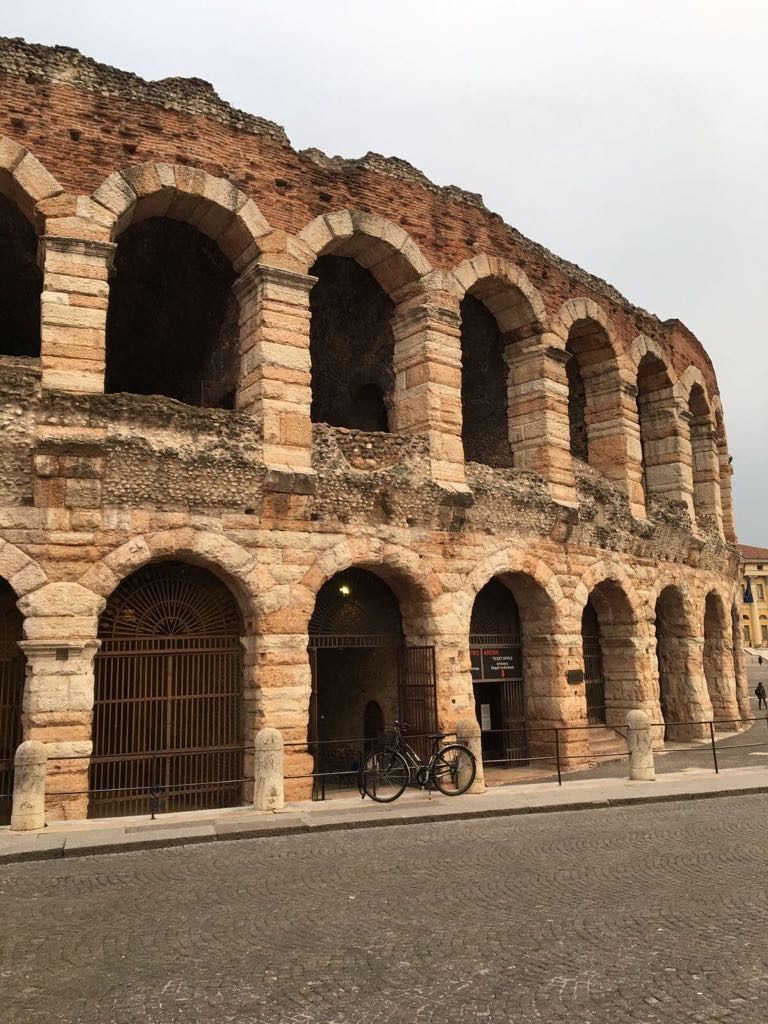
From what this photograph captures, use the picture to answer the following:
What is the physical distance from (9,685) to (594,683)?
11.0m

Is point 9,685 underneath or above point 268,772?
above

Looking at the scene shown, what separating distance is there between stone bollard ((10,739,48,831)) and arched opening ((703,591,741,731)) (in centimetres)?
1645

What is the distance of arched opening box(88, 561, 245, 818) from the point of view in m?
10.9

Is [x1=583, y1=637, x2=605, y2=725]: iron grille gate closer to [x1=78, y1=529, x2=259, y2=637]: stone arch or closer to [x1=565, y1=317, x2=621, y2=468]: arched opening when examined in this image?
[x1=565, y1=317, x2=621, y2=468]: arched opening

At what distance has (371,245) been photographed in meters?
13.6

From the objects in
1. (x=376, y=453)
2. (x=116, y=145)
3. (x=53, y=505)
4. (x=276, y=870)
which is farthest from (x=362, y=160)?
(x=276, y=870)

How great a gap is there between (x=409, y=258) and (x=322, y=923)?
10.8m

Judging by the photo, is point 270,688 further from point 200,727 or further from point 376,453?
point 376,453

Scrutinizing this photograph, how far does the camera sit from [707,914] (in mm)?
5566

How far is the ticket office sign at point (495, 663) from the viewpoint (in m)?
14.3

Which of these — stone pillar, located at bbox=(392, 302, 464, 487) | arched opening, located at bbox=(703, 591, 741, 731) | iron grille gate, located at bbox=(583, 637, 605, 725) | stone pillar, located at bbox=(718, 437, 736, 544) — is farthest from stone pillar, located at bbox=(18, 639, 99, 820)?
stone pillar, located at bbox=(718, 437, 736, 544)

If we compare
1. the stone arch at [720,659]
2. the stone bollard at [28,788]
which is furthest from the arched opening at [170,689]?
the stone arch at [720,659]

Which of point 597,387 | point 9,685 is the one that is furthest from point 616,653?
point 9,685

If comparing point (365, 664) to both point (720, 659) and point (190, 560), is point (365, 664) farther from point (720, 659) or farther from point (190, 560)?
point (720, 659)
